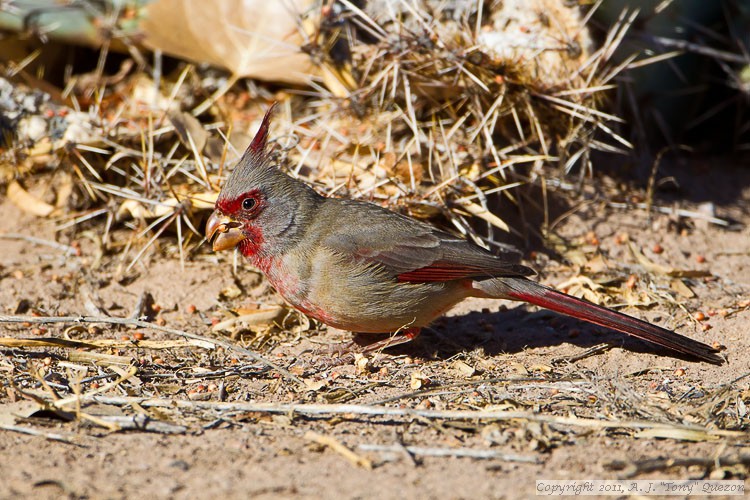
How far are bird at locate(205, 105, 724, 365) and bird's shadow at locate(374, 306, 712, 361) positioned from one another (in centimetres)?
17

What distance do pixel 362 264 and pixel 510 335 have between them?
99cm

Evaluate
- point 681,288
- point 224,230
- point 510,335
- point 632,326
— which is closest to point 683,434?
point 632,326

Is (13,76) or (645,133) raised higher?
(13,76)

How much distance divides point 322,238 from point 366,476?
162cm

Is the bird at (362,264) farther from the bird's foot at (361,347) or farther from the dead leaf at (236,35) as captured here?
the dead leaf at (236,35)

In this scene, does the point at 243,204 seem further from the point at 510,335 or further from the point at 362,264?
the point at 510,335

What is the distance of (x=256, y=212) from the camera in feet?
13.6

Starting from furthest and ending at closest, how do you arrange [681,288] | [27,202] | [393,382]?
[27,202], [681,288], [393,382]

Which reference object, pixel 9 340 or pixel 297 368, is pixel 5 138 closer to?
pixel 9 340

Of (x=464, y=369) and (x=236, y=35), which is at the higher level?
(x=236, y=35)

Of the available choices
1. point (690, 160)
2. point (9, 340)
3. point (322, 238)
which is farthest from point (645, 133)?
point (9, 340)

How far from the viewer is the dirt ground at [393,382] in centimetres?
276

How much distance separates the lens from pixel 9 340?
3824 millimetres

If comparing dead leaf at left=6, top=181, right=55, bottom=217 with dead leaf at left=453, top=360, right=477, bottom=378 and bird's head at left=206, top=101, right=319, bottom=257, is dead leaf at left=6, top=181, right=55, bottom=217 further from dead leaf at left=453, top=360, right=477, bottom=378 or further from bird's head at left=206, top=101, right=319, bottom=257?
dead leaf at left=453, top=360, right=477, bottom=378
